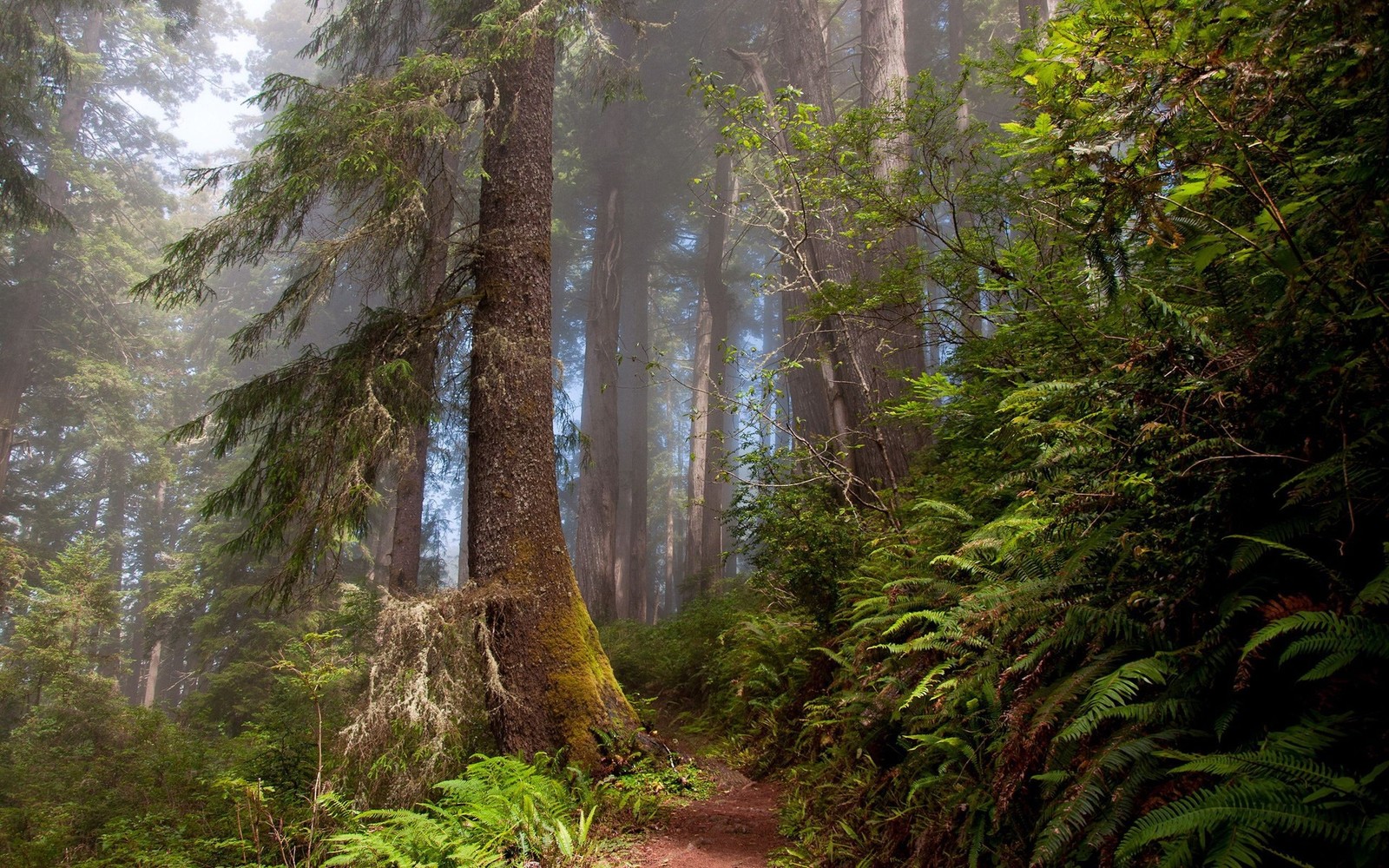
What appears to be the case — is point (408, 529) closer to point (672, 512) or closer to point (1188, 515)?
point (1188, 515)

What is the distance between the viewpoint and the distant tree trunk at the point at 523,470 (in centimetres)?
518

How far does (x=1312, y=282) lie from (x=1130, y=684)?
4.17ft

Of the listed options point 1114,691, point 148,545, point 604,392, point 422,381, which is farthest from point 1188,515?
point 148,545

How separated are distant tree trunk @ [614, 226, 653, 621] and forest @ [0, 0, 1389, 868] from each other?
4983 mm

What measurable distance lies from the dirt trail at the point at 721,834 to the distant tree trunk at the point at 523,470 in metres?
0.86

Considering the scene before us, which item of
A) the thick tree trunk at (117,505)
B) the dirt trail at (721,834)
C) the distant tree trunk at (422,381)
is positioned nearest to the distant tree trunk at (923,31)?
the distant tree trunk at (422,381)

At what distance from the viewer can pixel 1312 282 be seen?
1.93 meters

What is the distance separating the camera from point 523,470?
568cm

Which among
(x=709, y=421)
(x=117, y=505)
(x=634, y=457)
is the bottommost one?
(x=117, y=505)

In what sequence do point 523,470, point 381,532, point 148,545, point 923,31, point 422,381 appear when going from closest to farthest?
point 523,470 → point 422,381 → point 923,31 → point 381,532 → point 148,545

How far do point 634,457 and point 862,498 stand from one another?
14486mm

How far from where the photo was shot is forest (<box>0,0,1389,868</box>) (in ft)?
6.46

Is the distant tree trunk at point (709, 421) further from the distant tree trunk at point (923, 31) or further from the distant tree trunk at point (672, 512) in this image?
the distant tree trunk at point (923, 31)

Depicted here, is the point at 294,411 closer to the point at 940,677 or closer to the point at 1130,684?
the point at 940,677
